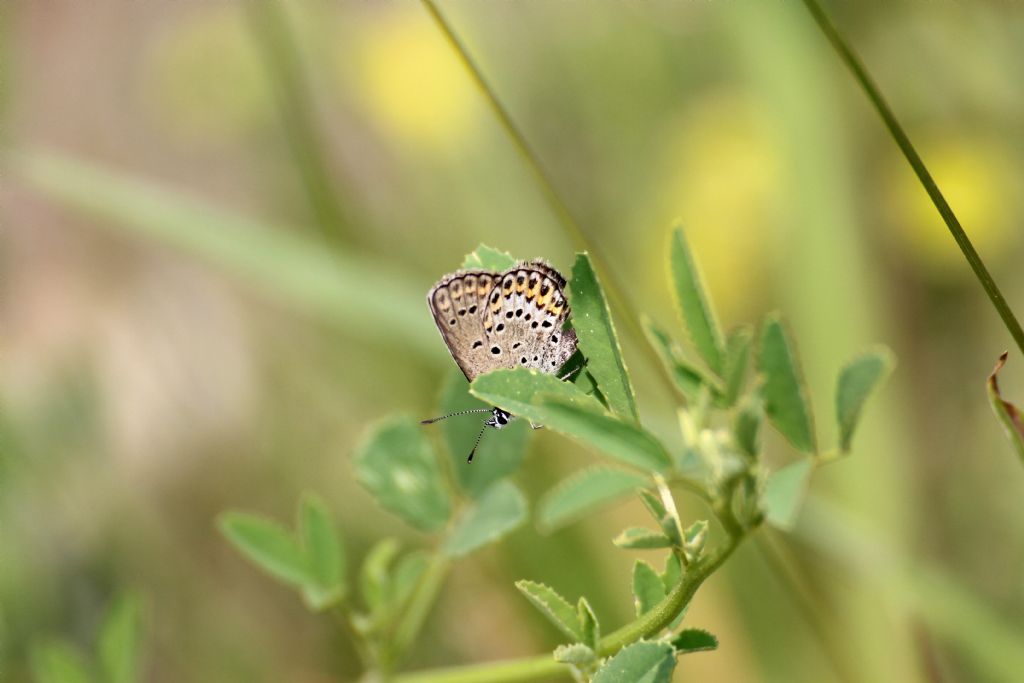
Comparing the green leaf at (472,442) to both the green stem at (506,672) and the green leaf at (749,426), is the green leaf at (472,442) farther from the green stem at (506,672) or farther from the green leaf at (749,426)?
the green leaf at (749,426)

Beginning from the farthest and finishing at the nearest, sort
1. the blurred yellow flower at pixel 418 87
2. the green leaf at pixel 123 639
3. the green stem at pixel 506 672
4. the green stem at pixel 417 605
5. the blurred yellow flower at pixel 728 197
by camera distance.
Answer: the blurred yellow flower at pixel 418 87, the blurred yellow flower at pixel 728 197, the green leaf at pixel 123 639, the green stem at pixel 417 605, the green stem at pixel 506 672

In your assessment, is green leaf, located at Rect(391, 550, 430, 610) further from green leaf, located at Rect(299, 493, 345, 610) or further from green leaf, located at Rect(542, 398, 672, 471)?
green leaf, located at Rect(542, 398, 672, 471)

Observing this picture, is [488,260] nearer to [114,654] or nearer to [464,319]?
[464,319]

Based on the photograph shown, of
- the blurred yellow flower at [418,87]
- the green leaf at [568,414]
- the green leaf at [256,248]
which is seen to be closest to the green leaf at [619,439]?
the green leaf at [568,414]

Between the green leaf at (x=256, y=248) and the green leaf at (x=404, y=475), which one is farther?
the green leaf at (x=256, y=248)

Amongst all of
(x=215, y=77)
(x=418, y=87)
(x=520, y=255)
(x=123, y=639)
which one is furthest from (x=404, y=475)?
(x=215, y=77)

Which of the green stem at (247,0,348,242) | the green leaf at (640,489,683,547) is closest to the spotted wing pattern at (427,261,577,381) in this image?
the green leaf at (640,489,683,547)

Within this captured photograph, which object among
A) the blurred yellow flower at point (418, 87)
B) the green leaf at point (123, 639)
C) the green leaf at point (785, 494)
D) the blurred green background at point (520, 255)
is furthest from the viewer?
the blurred yellow flower at point (418, 87)
